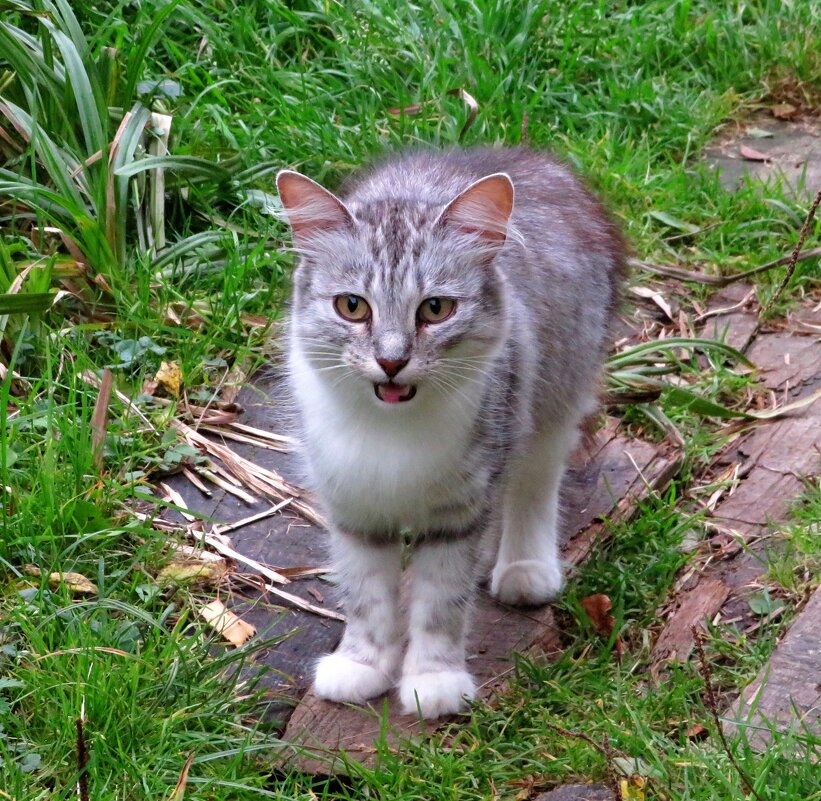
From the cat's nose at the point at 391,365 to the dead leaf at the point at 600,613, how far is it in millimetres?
1254

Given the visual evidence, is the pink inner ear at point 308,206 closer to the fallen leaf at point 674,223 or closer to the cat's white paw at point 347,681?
the cat's white paw at point 347,681

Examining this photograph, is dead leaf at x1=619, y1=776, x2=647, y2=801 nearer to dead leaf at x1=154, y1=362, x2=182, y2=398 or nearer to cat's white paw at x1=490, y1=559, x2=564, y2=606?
cat's white paw at x1=490, y1=559, x2=564, y2=606

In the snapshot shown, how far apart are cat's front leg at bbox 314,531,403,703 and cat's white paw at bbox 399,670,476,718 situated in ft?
0.37

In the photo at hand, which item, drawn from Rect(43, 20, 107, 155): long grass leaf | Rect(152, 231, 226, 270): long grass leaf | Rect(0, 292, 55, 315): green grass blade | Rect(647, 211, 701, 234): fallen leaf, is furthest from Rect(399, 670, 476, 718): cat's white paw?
Rect(647, 211, 701, 234): fallen leaf

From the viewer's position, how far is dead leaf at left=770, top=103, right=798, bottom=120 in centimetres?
651

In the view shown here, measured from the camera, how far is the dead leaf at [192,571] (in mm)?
3855

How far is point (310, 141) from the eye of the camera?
18.0 ft

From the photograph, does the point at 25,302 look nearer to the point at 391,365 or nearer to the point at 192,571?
the point at 192,571

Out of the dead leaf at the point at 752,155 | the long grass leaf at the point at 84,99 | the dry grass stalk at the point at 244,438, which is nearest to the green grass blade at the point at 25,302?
the dry grass stalk at the point at 244,438

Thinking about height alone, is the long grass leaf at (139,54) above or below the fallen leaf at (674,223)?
above

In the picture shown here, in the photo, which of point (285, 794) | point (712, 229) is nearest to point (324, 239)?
point (285, 794)

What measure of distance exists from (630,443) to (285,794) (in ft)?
6.85

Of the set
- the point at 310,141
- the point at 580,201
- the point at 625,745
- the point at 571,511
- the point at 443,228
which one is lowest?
the point at 571,511

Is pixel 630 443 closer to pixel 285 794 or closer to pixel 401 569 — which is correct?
pixel 401 569
